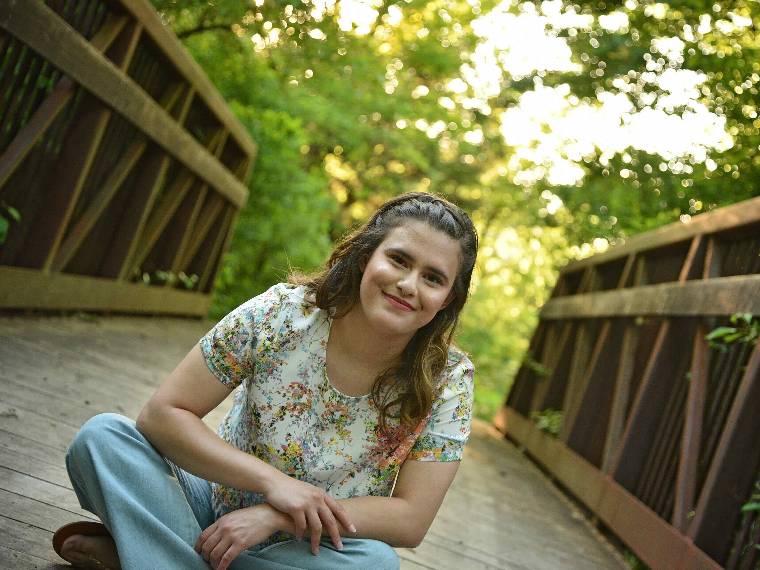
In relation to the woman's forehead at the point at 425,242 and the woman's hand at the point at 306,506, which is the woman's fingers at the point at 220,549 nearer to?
the woman's hand at the point at 306,506

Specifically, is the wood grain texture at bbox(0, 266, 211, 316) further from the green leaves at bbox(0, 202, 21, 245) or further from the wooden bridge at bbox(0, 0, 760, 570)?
the green leaves at bbox(0, 202, 21, 245)

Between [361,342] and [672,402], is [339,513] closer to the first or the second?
[361,342]

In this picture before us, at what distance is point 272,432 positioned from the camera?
2.43 meters

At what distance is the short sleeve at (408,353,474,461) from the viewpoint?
8.11ft

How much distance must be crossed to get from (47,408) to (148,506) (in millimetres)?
1606

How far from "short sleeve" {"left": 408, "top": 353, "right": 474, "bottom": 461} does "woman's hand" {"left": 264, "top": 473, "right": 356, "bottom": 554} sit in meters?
0.31

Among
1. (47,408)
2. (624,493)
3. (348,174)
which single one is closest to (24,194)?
(47,408)

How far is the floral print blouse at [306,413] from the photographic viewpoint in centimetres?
242

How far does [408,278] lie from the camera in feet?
7.86

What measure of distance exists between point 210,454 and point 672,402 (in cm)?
331

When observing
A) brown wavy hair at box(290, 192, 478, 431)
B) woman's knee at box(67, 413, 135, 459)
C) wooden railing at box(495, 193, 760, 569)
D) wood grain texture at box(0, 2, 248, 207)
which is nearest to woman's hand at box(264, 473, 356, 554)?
brown wavy hair at box(290, 192, 478, 431)

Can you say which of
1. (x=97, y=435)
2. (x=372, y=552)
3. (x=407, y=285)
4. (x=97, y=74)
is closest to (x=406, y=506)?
(x=372, y=552)

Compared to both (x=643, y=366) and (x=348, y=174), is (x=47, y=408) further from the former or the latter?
(x=348, y=174)

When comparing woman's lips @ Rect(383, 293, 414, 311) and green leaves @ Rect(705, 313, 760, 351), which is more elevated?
green leaves @ Rect(705, 313, 760, 351)
